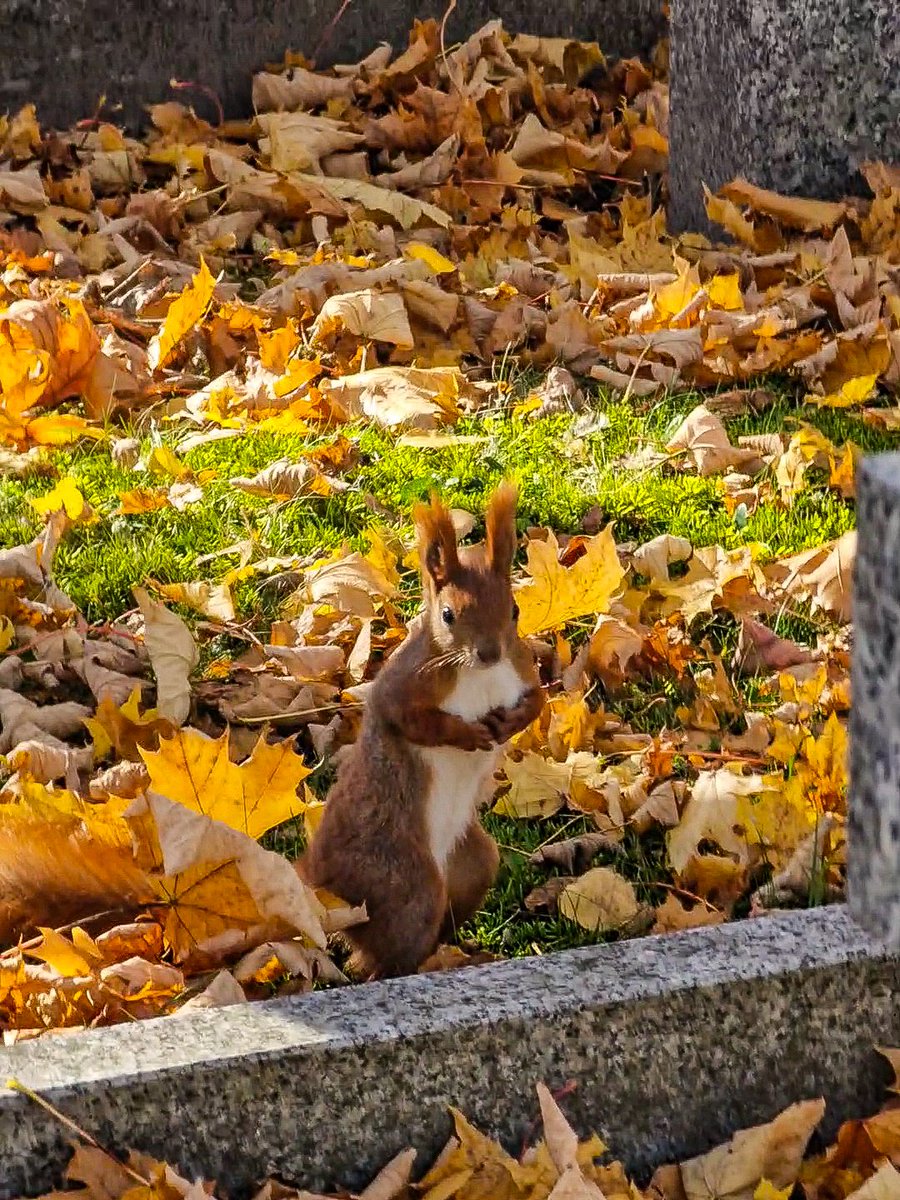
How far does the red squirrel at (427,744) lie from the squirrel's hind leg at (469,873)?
0.14 ft

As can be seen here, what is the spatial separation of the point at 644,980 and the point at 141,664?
55.2 inches

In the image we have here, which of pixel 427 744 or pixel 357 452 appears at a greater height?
pixel 427 744

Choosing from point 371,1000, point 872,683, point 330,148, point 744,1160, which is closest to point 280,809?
point 371,1000

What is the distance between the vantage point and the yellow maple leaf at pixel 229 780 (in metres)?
2.15

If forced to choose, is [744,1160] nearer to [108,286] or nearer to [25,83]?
[108,286]

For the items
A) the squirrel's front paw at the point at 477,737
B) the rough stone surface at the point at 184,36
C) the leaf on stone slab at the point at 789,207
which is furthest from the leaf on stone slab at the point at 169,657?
the rough stone surface at the point at 184,36

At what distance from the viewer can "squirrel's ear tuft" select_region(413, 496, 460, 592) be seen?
2.16 meters

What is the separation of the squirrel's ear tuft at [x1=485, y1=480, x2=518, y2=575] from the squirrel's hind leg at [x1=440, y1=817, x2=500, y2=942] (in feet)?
1.19

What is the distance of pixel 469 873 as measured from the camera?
2.30 m

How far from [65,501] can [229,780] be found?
4.78 ft

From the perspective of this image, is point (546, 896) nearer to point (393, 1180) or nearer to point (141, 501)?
point (393, 1180)

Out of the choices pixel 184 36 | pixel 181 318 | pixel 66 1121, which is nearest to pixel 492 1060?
pixel 66 1121

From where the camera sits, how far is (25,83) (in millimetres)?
5848

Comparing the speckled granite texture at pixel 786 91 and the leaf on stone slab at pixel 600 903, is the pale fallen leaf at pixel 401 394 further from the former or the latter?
the leaf on stone slab at pixel 600 903
